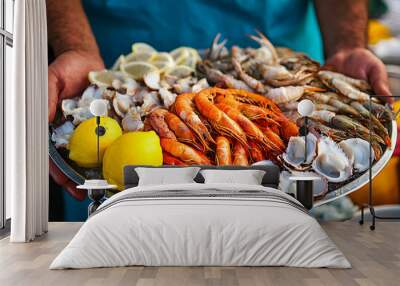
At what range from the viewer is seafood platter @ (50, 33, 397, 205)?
725 centimetres

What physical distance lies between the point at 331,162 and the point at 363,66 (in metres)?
1.21

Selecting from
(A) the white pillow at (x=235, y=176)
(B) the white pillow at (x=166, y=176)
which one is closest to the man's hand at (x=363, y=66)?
(A) the white pillow at (x=235, y=176)

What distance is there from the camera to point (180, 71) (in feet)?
24.7

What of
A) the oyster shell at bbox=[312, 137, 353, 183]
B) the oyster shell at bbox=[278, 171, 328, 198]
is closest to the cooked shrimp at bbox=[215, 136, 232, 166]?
the oyster shell at bbox=[278, 171, 328, 198]

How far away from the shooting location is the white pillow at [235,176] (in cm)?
641

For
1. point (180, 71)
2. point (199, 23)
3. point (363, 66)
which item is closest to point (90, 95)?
point (180, 71)

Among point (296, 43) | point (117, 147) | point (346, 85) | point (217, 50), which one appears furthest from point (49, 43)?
point (346, 85)

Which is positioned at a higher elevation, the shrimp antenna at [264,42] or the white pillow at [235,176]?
the shrimp antenna at [264,42]

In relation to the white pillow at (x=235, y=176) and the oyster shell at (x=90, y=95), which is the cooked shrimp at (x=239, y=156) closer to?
the white pillow at (x=235, y=176)

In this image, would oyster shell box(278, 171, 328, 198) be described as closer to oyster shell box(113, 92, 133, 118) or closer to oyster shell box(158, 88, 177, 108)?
oyster shell box(158, 88, 177, 108)

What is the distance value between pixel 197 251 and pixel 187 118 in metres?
3.05

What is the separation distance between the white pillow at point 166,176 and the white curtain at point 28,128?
99 centimetres

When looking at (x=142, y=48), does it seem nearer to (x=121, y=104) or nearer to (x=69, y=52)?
(x=121, y=104)

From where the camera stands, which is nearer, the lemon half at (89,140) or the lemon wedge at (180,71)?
the lemon half at (89,140)
